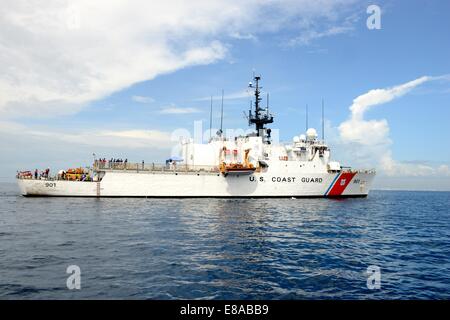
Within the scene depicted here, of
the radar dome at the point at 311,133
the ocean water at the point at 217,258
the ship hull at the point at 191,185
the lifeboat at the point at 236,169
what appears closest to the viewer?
the ocean water at the point at 217,258

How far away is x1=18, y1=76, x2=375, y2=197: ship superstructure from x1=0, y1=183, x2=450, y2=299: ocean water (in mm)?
15608

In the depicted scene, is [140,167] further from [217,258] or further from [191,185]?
[217,258]

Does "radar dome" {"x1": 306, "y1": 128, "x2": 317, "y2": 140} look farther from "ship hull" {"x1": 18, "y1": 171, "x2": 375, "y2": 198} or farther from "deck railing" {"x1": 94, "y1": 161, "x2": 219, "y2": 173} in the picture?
"deck railing" {"x1": 94, "y1": 161, "x2": 219, "y2": 173}

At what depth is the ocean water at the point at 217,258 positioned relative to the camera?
9.60 m

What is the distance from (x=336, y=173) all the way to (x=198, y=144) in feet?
64.6

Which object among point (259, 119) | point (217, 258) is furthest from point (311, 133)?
point (217, 258)

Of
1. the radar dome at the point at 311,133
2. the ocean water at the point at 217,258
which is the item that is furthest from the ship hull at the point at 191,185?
the ocean water at the point at 217,258

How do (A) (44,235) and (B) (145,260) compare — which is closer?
(B) (145,260)

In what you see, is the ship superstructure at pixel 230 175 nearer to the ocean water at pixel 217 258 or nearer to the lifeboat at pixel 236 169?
the lifeboat at pixel 236 169

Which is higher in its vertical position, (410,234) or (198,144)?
(198,144)

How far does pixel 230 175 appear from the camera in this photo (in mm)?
40656
